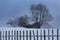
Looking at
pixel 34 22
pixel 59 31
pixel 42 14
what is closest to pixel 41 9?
pixel 42 14

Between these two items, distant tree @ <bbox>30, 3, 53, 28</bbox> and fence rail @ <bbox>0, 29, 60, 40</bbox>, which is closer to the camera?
fence rail @ <bbox>0, 29, 60, 40</bbox>

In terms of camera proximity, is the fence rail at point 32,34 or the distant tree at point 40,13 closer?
the fence rail at point 32,34

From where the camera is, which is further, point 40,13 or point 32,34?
point 40,13

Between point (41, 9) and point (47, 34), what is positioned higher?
point (41, 9)

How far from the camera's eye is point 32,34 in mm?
4055

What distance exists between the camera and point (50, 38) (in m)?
4.07

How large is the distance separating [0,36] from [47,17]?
23.6 ft

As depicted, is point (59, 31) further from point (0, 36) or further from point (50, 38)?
point (0, 36)

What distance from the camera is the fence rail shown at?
13.2 feet

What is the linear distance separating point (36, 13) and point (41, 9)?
543 mm

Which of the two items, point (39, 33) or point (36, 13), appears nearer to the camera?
point (39, 33)

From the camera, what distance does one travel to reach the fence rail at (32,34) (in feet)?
13.2

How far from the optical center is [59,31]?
406cm

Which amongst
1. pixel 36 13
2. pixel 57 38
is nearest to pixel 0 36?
pixel 57 38
